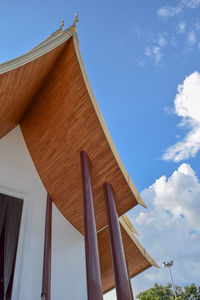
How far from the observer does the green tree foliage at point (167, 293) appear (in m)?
18.1

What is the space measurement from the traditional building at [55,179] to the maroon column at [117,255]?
2 centimetres

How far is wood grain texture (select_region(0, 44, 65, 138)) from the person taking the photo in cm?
447

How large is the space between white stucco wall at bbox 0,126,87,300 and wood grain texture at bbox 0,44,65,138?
2.79ft

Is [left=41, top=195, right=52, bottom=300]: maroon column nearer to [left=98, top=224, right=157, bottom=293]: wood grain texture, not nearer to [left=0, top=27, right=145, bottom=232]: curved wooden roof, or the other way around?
[left=0, top=27, right=145, bottom=232]: curved wooden roof

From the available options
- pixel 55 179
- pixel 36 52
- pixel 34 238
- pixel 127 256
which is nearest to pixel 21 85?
pixel 36 52

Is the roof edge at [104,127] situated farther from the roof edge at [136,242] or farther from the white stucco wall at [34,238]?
the white stucco wall at [34,238]

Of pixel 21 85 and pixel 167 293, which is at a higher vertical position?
pixel 21 85

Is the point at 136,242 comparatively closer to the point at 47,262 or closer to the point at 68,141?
the point at 47,262

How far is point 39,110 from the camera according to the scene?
623 centimetres

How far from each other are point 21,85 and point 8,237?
3.47m

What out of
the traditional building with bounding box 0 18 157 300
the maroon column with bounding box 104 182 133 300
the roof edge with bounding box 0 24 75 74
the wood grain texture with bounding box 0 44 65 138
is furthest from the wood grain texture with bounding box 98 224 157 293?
the roof edge with bounding box 0 24 75 74

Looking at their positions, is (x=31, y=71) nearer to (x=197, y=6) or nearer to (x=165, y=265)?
(x=197, y=6)

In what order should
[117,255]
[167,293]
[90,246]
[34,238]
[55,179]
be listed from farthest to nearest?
[167,293] < [55,179] < [34,238] < [117,255] < [90,246]

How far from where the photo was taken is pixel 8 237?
18.3ft
